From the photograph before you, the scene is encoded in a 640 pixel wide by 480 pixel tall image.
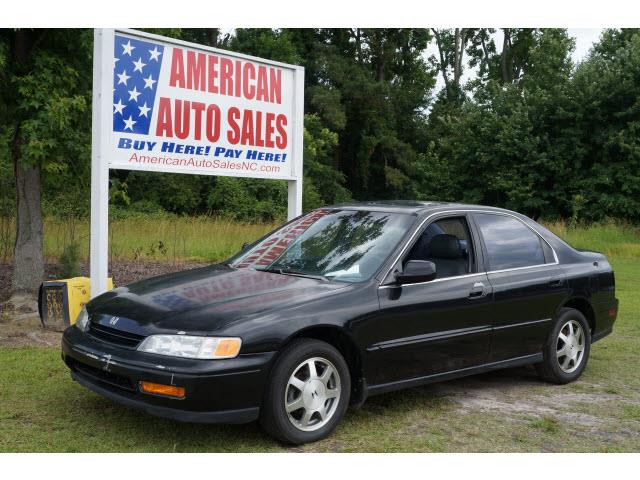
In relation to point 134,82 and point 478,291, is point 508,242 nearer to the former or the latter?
point 478,291

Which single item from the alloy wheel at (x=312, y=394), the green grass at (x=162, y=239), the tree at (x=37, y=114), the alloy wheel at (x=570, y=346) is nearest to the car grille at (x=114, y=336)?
the alloy wheel at (x=312, y=394)

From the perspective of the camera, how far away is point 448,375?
17.9 ft

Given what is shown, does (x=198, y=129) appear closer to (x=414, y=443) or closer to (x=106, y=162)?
(x=106, y=162)

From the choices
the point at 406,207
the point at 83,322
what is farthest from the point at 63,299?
the point at 406,207

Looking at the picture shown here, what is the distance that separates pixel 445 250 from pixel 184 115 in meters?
3.63

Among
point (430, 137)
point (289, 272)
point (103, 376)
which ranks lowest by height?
point (103, 376)

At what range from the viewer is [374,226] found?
5719mm

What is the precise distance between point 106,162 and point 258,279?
2.96 meters

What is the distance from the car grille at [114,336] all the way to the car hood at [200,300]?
33mm

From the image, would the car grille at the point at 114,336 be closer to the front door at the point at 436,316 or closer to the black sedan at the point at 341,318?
the black sedan at the point at 341,318

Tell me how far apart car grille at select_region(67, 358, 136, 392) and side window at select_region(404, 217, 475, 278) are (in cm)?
241

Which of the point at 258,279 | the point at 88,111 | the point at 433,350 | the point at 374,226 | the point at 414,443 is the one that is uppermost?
the point at 88,111

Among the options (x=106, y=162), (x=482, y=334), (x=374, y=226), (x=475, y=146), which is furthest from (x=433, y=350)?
(x=475, y=146)

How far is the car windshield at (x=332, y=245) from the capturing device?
17.5 feet
